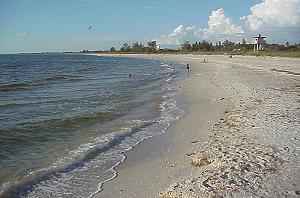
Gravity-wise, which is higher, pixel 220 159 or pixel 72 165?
pixel 220 159

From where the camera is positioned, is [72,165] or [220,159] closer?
[220,159]

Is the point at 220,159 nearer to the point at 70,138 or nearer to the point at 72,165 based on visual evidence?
the point at 72,165

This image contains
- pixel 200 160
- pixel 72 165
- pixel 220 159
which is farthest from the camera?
pixel 72 165

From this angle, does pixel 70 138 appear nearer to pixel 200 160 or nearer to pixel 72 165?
pixel 72 165

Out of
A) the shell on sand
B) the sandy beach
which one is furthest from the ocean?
the shell on sand

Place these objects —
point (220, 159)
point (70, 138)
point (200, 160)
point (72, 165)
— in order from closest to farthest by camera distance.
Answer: point (220, 159)
point (200, 160)
point (72, 165)
point (70, 138)

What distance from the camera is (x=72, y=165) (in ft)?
28.8

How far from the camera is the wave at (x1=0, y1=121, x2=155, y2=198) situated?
23.9ft

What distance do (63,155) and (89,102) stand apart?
32.6ft

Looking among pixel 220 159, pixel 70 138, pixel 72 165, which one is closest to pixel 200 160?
pixel 220 159

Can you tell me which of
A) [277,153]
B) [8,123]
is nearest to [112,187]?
[277,153]

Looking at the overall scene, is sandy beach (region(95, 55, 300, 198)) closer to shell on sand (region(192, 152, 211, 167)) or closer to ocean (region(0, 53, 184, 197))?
shell on sand (region(192, 152, 211, 167))

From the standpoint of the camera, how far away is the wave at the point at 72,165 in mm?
7273

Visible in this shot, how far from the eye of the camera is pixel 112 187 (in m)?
7.27
